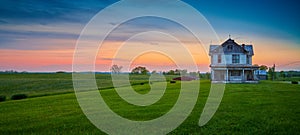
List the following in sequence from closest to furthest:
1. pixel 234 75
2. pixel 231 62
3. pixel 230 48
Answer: pixel 231 62 → pixel 230 48 → pixel 234 75

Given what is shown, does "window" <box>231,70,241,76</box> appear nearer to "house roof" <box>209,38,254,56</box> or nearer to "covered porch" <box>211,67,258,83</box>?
"covered porch" <box>211,67,258,83</box>

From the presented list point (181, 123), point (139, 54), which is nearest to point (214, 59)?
point (139, 54)

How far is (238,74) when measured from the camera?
5222 cm

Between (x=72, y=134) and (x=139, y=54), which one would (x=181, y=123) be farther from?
(x=139, y=54)

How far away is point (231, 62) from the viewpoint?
51.6m

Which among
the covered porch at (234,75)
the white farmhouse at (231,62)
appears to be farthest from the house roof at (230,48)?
the covered porch at (234,75)

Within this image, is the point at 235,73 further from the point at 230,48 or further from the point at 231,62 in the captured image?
the point at 230,48

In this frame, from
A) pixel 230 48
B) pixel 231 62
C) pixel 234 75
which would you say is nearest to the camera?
pixel 231 62

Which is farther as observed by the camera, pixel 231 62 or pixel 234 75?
pixel 234 75

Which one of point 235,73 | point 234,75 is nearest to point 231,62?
point 235,73

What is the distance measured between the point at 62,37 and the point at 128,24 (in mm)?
14491

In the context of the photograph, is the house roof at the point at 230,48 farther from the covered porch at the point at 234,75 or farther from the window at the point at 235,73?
the window at the point at 235,73

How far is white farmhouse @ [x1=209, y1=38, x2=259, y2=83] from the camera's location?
50.8 m

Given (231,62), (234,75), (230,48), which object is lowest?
(234,75)
